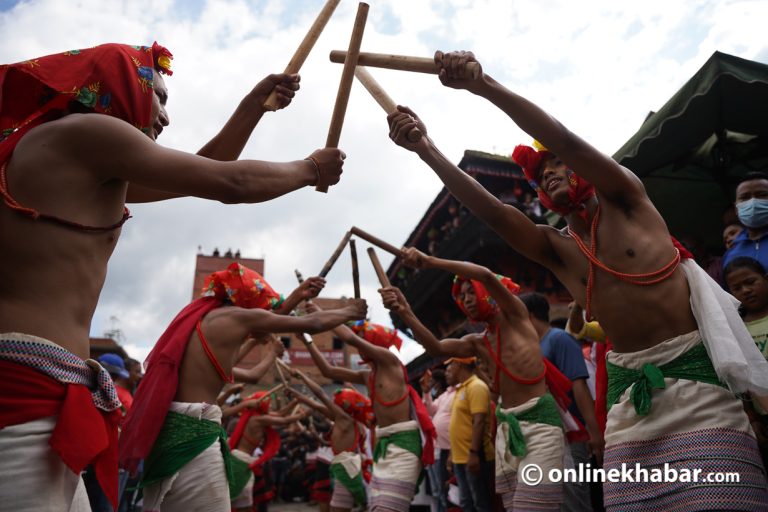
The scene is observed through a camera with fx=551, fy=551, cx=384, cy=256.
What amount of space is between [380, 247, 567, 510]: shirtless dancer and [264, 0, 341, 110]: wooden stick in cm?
214

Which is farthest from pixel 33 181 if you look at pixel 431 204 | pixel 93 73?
pixel 431 204

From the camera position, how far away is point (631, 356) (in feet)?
8.10

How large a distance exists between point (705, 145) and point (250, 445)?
725 cm

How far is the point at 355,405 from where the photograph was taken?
8766mm

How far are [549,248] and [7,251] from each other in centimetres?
244

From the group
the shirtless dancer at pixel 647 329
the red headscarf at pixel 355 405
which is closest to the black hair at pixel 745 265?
the shirtless dancer at pixel 647 329

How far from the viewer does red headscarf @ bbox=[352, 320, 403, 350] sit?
7.24m

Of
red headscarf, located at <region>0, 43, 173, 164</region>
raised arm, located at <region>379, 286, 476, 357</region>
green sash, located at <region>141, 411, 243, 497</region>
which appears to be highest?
raised arm, located at <region>379, 286, 476, 357</region>

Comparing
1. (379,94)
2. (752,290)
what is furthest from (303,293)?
(752,290)

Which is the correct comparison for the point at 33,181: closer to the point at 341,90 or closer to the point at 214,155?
the point at 214,155

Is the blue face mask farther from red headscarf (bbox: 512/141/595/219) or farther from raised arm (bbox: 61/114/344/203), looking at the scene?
raised arm (bbox: 61/114/344/203)

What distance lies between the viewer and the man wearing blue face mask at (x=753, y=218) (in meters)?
3.75

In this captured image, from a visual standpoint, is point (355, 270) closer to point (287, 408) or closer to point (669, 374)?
point (669, 374)

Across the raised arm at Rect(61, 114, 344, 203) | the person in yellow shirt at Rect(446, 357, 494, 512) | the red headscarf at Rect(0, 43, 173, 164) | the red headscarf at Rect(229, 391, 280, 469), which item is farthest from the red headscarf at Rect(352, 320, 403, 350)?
the red headscarf at Rect(0, 43, 173, 164)
